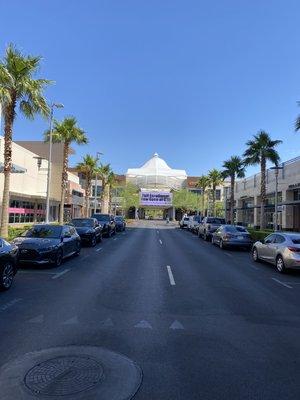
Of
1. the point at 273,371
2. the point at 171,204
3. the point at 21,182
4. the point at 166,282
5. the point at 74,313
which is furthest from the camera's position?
the point at 171,204

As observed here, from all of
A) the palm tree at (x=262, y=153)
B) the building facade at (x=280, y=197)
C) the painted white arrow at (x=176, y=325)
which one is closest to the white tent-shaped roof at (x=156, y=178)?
the building facade at (x=280, y=197)

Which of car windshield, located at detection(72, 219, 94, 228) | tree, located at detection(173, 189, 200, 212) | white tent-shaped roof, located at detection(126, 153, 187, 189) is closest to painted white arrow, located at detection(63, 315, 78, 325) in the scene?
car windshield, located at detection(72, 219, 94, 228)

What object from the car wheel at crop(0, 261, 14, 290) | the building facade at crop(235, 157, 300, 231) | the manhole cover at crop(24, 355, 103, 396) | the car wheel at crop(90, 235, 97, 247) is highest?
the building facade at crop(235, 157, 300, 231)

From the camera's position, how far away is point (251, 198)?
5581 cm

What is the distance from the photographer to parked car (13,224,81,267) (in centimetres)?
1484

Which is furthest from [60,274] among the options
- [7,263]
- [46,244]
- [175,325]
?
[175,325]

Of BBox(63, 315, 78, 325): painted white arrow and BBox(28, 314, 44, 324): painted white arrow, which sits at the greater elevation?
BBox(63, 315, 78, 325): painted white arrow

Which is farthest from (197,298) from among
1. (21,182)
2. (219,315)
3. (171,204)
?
(171,204)

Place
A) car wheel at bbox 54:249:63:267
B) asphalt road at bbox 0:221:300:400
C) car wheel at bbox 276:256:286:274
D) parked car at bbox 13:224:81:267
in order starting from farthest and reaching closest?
car wheel at bbox 276:256:286:274
car wheel at bbox 54:249:63:267
parked car at bbox 13:224:81:267
asphalt road at bbox 0:221:300:400

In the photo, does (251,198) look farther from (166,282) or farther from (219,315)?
(219,315)

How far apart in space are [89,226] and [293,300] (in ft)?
55.7

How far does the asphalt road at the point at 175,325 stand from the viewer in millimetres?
5266

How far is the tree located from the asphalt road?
9568cm

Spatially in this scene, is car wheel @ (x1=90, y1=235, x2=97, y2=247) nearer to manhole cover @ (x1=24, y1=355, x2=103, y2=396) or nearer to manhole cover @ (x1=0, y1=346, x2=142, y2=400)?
manhole cover @ (x1=0, y1=346, x2=142, y2=400)
